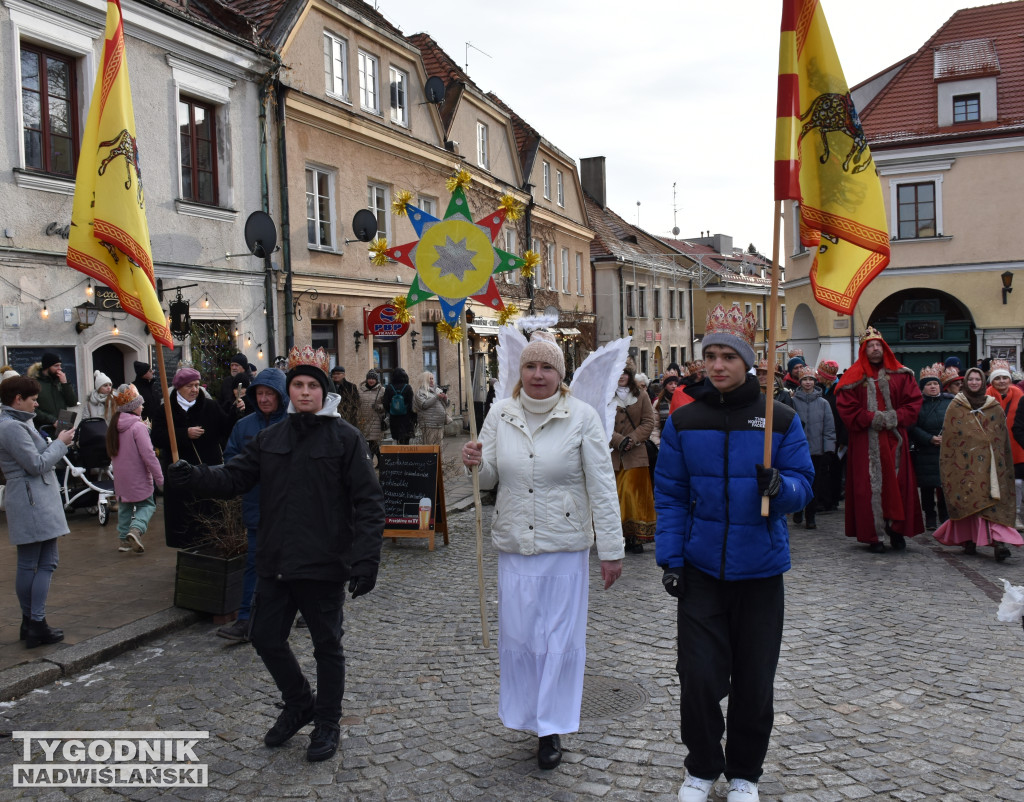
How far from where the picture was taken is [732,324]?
→ 395 centimetres

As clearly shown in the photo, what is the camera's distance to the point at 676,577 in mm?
3746

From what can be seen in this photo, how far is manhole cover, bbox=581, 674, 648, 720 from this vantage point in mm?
4773

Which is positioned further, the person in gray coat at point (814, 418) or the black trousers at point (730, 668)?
the person in gray coat at point (814, 418)

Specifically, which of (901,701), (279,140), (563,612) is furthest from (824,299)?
(279,140)

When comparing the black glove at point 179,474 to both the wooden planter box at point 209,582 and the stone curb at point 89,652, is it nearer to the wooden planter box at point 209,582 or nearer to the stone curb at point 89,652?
the stone curb at point 89,652

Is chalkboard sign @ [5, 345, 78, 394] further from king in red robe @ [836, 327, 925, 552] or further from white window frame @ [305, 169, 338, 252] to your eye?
king in red robe @ [836, 327, 925, 552]

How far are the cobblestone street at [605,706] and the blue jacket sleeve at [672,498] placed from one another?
1132 millimetres

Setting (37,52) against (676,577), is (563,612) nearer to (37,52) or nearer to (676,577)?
(676,577)

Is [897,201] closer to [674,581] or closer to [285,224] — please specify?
[285,224]

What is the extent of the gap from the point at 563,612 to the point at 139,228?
3221 mm

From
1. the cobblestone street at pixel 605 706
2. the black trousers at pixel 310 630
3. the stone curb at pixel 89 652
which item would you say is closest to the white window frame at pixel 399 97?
the cobblestone street at pixel 605 706

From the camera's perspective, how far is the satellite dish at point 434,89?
22172 mm

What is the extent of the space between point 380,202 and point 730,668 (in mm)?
18877

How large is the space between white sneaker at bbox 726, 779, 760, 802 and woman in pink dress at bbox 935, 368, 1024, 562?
237 inches
